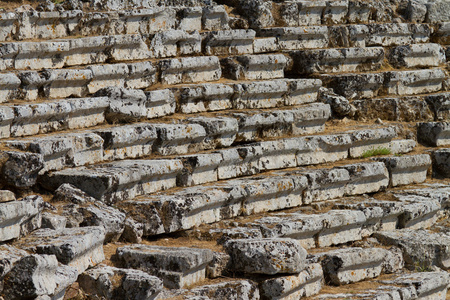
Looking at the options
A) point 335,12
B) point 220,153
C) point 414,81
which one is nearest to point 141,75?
point 220,153

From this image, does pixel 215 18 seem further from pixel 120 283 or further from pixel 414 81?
pixel 120 283

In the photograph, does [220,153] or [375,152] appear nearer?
[220,153]

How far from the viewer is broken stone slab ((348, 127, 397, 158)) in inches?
358

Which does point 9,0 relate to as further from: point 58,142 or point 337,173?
point 337,173

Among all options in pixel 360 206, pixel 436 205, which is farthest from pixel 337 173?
pixel 436 205

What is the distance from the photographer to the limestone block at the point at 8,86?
22.5 ft

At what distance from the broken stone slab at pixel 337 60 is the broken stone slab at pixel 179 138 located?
2818 mm

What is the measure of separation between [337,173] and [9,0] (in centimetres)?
390

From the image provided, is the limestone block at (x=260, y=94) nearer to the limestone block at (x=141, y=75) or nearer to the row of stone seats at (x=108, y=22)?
the limestone block at (x=141, y=75)

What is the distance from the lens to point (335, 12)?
11.2 meters

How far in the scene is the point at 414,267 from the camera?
7375 millimetres

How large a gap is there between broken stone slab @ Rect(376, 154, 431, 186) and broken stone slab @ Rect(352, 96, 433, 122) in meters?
1.07

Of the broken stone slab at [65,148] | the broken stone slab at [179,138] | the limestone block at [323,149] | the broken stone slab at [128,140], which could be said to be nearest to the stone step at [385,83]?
the limestone block at [323,149]

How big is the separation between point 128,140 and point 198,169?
2.34ft
